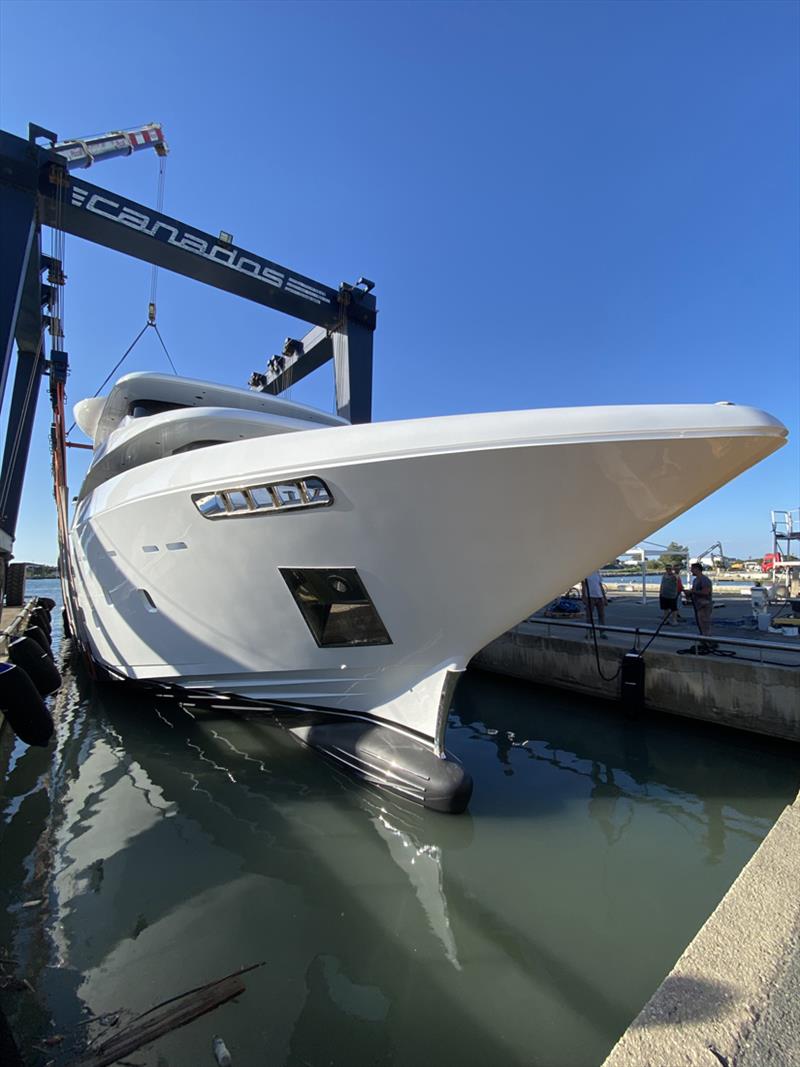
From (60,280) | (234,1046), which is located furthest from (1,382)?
(234,1046)

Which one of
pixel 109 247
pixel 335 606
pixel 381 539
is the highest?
pixel 109 247

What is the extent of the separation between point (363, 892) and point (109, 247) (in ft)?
39.0

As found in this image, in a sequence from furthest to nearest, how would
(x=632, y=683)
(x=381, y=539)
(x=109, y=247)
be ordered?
(x=109, y=247)
(x=632, y=683)
(x=381, y=539)

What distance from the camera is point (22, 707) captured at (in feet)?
13.5

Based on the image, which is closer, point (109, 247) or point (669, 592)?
point (669, 592)

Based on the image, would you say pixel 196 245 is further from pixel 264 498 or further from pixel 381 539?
pixel 381 539

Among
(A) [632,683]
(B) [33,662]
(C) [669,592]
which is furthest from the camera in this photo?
(C) [669,592]

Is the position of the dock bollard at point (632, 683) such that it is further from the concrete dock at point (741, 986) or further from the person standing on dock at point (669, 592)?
the concrete dock at point (741, 986)

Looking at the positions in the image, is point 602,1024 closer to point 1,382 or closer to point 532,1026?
point 532,1026

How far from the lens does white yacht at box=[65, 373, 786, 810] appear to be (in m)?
3.67

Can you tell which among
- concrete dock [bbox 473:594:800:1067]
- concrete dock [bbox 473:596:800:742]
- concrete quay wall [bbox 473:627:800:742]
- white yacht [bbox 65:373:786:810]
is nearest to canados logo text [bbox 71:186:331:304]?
white yacht [bbox 65:373:786:810]

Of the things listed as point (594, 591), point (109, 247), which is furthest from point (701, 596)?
point (109, 247)

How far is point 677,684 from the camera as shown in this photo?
7008 mm

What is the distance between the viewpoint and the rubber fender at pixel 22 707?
4.06m
